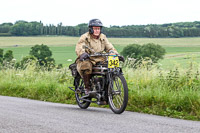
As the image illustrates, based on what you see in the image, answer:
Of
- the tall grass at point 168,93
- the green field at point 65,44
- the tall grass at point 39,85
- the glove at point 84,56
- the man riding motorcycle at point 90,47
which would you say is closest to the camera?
the tall grass at point 168,93

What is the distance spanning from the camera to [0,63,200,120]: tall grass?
7879 millimetres

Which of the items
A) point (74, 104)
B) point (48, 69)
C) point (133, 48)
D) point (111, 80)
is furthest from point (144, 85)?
point (133, 48)

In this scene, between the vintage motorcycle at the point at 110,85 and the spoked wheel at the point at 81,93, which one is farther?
the spoked wheel at the point at 81,93

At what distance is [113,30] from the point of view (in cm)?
7344

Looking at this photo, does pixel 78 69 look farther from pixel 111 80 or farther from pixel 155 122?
pixel 155 122

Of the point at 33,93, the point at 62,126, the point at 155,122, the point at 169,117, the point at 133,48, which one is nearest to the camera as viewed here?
the point at 62,126

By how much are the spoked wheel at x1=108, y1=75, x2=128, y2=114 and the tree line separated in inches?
2411

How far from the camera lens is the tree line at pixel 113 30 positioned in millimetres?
73625

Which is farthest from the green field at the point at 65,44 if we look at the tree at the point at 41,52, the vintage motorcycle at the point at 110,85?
the vintage motorcycle at the point at 110,85

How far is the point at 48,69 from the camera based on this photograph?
17297 millimetres

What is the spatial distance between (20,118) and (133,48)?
66.6 m

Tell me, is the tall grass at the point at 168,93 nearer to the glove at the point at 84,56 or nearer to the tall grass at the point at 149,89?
the tall grass at the point at 149,89

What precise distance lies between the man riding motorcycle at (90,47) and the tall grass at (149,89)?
127 cm

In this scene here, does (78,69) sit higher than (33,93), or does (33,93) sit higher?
(78,69)
